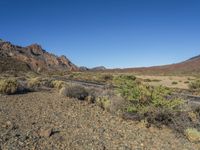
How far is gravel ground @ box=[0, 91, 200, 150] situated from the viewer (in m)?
8.63

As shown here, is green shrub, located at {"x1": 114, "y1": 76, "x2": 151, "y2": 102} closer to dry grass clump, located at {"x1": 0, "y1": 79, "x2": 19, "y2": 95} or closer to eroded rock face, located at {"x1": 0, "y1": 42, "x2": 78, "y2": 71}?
dry grass clump, located at {"x1": 0, "y1": 79, "x2": 19, "y2": 95}

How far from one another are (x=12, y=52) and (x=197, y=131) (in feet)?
370

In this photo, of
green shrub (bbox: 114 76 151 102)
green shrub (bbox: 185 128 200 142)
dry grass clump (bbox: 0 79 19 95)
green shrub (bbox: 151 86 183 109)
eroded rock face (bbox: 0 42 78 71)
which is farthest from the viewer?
eroded rock face (bbox: 0 42 78 71)

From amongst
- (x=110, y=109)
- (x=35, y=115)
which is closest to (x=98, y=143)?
(x=35, y=115)

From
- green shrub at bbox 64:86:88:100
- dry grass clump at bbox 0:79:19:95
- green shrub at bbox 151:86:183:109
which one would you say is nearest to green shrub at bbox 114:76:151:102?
green shrub at bbox 151:86:183:109

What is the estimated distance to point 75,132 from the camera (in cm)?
994

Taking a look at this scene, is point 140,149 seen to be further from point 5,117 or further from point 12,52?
point 12,52

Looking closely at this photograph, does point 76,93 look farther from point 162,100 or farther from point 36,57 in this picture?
point 36,57

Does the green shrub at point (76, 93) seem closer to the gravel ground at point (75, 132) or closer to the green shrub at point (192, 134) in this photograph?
the gravel ground at point (75, 132)

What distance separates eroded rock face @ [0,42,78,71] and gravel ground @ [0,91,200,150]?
96.7 metres

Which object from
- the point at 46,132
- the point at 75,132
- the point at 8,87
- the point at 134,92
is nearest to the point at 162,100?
the point at 134,92

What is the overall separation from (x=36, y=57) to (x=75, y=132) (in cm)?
11977

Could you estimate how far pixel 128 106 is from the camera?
12688mm

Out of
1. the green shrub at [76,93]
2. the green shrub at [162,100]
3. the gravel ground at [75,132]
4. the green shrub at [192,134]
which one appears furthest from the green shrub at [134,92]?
the green shrub at [76,93]
